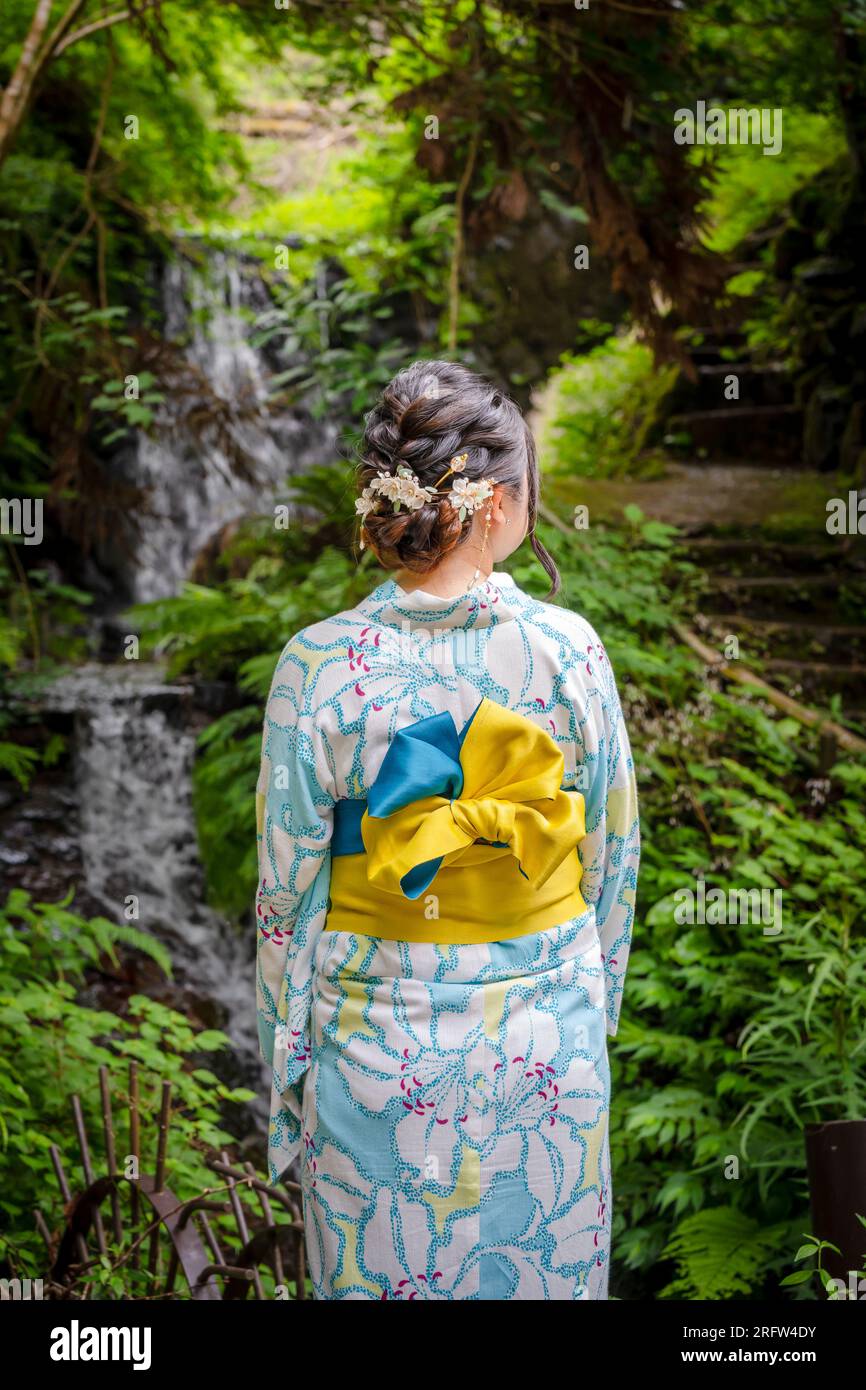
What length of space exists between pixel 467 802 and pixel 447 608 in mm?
312

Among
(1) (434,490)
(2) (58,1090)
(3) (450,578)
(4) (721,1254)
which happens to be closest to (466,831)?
(3) (450,578)

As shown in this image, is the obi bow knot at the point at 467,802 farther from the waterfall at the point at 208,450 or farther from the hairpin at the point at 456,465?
the waterfall at the point at 208,450

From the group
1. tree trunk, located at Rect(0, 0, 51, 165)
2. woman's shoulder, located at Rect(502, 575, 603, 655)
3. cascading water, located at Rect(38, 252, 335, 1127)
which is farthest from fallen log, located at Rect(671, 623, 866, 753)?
tree trunk, located at Rect(0, 0, 51, 165)

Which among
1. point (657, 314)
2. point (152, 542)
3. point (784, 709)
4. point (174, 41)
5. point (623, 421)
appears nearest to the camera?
point (657, 314)

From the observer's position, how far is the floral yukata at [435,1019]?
1772 mm

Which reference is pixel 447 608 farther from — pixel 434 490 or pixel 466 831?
pixel 466 831

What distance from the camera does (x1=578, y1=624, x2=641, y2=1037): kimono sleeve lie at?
1933 millimetres

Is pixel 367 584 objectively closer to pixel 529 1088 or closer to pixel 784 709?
pixel 784 709

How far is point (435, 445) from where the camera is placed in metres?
1.77

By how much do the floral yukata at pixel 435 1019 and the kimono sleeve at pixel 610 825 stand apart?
23 millimetres

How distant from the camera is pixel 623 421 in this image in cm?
955

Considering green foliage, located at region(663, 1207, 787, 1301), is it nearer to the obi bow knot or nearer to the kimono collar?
the obi bow knot
